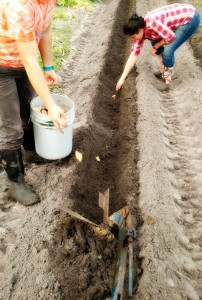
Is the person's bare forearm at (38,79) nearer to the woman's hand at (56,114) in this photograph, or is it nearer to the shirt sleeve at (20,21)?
the woman's hand at (56,114)

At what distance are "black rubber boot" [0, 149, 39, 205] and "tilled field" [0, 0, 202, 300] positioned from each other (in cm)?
8

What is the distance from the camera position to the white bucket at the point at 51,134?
8.59 ft

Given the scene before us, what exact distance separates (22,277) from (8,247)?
0.30m

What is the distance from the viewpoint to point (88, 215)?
273cm

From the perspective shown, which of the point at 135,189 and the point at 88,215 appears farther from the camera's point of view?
the point at 135,189

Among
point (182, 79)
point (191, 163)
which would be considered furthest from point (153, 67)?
point (191, 163)

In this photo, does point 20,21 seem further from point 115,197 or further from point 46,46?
point 115,197

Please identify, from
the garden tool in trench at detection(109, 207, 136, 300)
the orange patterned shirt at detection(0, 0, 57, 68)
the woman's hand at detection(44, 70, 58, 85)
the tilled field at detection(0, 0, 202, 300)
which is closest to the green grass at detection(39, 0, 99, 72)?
the tilled field at detection(0, 0, 202, 300)

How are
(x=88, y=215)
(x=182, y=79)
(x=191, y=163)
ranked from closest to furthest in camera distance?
(x=88, y=215)
(x=191, y=163)
(x=182, y=79)

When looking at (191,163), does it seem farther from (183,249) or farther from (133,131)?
(183,249)

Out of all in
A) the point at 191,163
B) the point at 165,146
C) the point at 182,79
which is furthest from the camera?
the point at 182,79

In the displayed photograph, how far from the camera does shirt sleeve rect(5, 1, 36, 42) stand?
1.78 m

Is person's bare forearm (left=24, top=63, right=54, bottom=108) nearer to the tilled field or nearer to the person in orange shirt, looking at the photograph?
the person in orange shirt

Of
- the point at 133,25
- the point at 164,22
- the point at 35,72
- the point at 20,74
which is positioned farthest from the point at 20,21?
the point at 164,22
